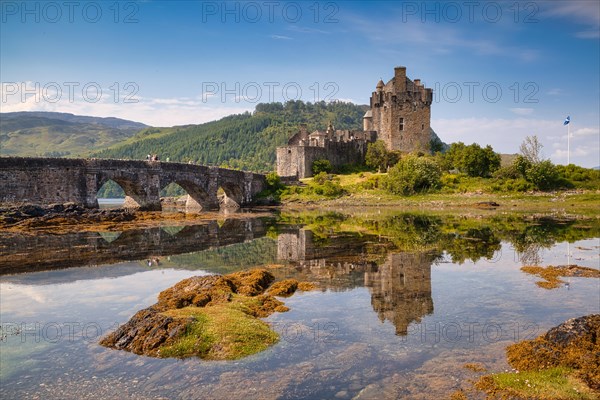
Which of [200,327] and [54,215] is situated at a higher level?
[54,215]

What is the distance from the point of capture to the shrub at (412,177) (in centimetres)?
7119

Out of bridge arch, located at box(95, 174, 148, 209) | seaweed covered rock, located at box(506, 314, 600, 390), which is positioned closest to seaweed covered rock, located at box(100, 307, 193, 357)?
seaweed covered rock, located at box(506, 314, 600, 390)

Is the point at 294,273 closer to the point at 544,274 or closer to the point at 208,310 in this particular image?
the point at 208,310

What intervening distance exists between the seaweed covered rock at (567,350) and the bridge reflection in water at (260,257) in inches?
116

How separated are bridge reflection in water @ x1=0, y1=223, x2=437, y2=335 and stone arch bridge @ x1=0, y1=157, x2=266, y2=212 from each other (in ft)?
37.7

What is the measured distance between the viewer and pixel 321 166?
8456cm

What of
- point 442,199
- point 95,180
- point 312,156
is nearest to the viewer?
point 95,180

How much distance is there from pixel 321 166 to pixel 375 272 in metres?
65.4

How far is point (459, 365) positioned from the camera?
10242mm

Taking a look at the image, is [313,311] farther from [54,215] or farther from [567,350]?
[54,215]

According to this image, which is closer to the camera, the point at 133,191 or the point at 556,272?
the point at 556,272

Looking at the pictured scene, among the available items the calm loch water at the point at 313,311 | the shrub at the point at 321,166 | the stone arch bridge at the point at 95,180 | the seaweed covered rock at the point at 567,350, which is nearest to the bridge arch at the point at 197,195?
the stone arch bridge at the point at 95,180

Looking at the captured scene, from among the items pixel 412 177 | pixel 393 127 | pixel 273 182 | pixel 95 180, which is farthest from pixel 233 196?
pixel 393 127

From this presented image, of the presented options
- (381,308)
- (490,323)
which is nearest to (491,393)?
(490,323)
